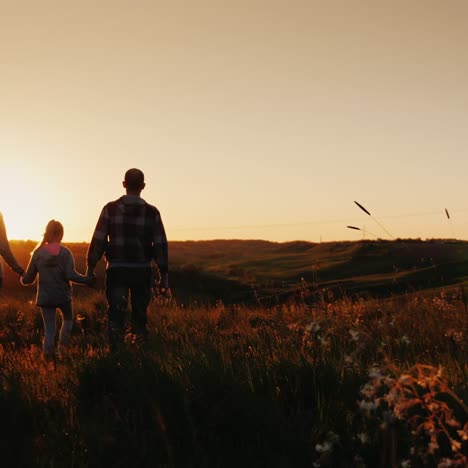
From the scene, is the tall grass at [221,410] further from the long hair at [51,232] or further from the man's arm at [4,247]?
the long hair at [51,232]

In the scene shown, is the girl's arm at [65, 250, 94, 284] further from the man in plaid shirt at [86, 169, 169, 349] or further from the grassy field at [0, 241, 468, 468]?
the grassy field at [0, 241, 468, 468]

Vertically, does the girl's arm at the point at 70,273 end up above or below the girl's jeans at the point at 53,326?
above

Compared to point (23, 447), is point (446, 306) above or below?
above

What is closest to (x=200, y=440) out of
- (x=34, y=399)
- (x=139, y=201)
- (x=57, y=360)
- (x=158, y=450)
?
(x=158, y=450)

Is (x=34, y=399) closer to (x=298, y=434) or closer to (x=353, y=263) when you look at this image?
(x=298, y=434)

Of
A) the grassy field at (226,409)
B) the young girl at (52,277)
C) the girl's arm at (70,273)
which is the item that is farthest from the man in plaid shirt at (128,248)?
the grassy field at (226,409)

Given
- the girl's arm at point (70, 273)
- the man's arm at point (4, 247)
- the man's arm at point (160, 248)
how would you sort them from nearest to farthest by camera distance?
the man's arm at point (4, 247) → the man's arm at point (160, 248) → the girl's arm at point (70, 273)

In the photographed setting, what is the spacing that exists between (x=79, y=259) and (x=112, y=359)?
38024mm

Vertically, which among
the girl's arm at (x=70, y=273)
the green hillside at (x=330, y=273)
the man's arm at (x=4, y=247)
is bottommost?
the green hillside at (x=330, y=273)

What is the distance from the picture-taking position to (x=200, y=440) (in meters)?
3.96

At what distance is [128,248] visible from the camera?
860 centimetres

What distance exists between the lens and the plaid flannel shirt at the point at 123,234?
28.2ft

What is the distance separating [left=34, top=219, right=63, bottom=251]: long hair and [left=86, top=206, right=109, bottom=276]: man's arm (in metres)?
0.92

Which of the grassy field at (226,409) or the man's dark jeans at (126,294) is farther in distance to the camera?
the man's dark jeans at (126,294)
